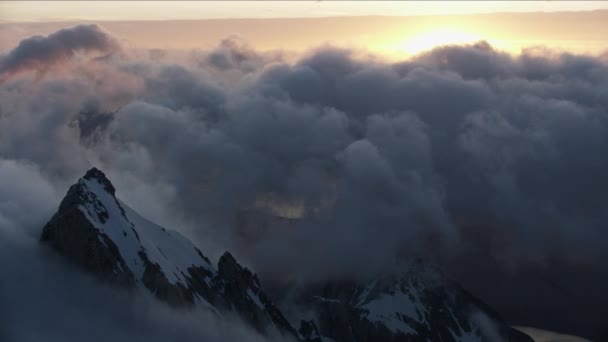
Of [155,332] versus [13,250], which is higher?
[13,250]

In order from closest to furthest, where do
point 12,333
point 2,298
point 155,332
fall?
1. point 12,333
2. point 2,298
3. point 155,332

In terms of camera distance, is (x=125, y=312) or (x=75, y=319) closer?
(x=75, y=319)

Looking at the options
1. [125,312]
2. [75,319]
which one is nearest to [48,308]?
[75,319]

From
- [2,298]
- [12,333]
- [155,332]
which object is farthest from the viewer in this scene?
[155,332]

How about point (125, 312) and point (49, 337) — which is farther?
point (125, 312)

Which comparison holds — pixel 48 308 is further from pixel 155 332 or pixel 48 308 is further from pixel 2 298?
pixel 155 332

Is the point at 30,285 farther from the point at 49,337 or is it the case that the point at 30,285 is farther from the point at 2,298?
the point at 49,337

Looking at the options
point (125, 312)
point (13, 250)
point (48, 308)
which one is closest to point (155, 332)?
point (125, 312)

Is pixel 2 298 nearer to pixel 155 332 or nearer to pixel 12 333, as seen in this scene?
pixel 12 333

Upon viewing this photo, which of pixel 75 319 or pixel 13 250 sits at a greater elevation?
pixel 13 250
